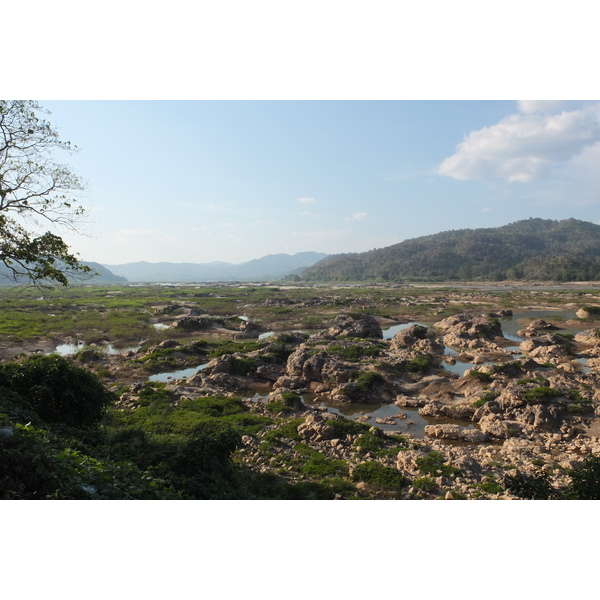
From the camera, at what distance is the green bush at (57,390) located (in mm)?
11336

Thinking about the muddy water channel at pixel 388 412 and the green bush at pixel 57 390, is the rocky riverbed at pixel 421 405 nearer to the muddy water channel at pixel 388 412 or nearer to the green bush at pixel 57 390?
the muddy water channel at pixel 388 412

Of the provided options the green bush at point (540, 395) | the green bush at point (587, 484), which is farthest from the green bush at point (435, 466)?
the green bush at point (540, 395)

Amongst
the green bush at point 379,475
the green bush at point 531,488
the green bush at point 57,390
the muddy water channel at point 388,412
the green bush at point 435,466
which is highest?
the green bush at point 57,390

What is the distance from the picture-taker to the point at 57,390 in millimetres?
11586

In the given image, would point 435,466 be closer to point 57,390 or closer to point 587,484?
point 587,484

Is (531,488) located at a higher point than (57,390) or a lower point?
lower

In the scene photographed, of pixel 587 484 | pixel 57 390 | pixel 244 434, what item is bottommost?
pixel 244 434

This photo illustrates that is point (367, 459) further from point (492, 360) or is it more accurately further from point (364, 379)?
point (492, 360)

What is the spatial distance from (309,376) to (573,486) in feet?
47.1

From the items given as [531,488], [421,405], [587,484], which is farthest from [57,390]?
[421,405]

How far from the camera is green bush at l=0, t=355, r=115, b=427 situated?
37.2ft

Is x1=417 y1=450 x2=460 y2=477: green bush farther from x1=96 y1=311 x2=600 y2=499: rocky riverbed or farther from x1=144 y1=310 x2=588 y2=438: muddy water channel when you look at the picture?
x1=144 y1=310 x2=588 y2=438: muddy water channel

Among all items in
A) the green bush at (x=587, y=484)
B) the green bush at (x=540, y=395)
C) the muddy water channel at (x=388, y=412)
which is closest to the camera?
the green bush at (x=587, y=484)

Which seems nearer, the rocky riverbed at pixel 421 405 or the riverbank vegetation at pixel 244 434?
the riverbank vegetation at pixel 244 434
